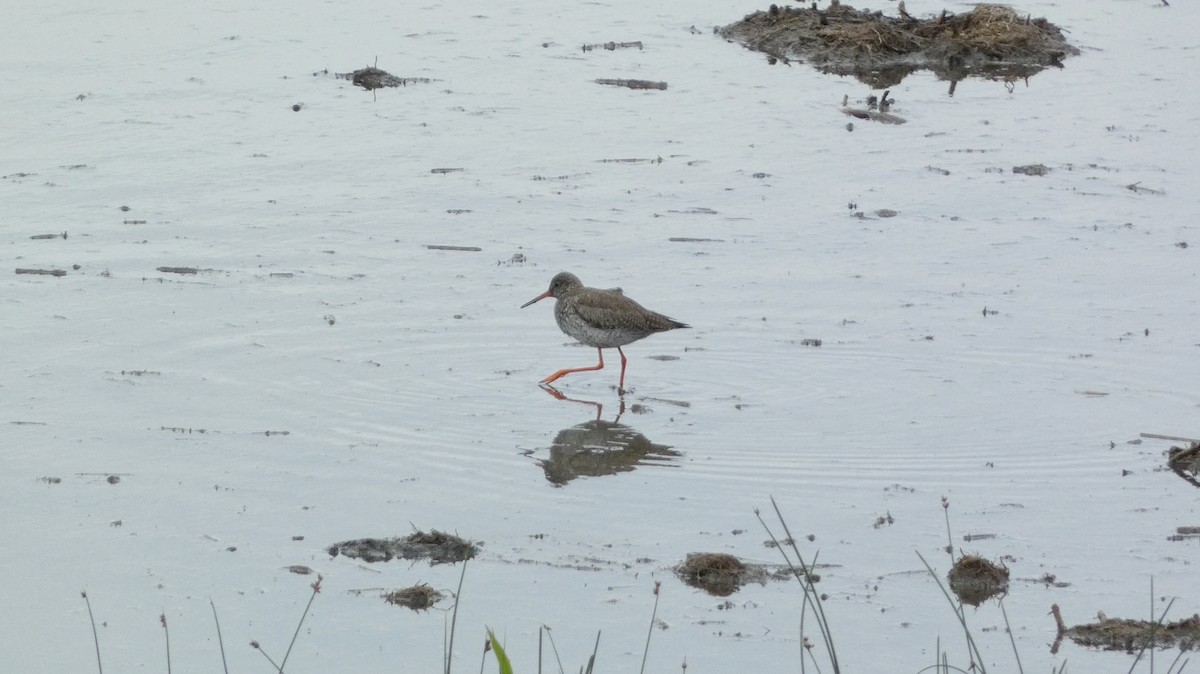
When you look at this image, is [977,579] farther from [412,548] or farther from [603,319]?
[603,319]

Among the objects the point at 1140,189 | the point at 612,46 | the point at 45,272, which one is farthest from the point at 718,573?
the point at 612,46

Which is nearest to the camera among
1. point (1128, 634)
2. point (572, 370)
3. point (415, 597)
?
point (1128, 634)

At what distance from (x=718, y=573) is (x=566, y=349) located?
4.12 metres

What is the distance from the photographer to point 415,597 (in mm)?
6121

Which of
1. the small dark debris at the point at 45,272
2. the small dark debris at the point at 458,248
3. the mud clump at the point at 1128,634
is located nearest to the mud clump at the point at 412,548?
the mud clump at the point at 1128,634

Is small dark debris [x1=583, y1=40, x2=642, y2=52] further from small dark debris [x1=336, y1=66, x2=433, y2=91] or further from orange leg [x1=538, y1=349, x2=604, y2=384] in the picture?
orange leg [x1=538, y1=349, x2=604, y2=384]

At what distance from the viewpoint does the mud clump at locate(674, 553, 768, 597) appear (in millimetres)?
6387

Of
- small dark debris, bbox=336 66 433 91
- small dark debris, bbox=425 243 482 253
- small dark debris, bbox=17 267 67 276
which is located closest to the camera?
small dark debris, bbox=17 267 67 276

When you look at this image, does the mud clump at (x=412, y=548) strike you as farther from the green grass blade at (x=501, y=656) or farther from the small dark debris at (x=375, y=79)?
the small dark debris at (x=375, y=79)

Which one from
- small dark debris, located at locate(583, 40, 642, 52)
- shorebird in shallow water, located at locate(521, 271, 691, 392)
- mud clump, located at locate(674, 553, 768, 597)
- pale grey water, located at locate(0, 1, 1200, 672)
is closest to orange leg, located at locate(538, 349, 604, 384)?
shorebird in shallow water, located at locate(521, 271, 691, 392)

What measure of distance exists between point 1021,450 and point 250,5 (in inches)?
616

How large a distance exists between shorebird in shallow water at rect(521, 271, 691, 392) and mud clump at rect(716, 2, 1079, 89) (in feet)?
30.0

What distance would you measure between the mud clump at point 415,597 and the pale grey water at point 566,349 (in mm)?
64

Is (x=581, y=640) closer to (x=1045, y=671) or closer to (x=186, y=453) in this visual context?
(x=1045, y=671)
